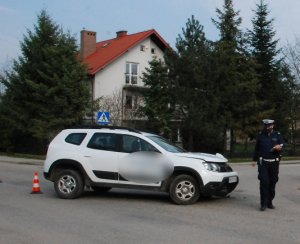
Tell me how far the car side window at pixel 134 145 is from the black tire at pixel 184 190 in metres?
0.89

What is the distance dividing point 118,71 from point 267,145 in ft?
112

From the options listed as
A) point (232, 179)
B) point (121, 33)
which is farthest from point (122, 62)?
point (232, 179)

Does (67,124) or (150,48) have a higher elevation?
(150,48)

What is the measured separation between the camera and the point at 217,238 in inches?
309

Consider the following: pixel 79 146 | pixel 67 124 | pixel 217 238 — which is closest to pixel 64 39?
pixel 67 124

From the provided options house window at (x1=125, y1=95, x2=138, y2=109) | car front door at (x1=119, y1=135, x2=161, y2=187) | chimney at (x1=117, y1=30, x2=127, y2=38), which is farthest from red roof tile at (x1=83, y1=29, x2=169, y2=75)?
car front door at (x1=119, y1=135, x2=161, y2=187)

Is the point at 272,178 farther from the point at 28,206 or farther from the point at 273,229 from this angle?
the point at 28,206

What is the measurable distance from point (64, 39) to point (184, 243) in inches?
1158

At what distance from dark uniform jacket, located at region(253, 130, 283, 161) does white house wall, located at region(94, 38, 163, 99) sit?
31.9 meters

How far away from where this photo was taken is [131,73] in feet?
147

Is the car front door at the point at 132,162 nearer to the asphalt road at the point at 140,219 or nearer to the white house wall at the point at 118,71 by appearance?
the asphalt road at the point at 140,219

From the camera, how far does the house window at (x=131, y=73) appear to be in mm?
44719

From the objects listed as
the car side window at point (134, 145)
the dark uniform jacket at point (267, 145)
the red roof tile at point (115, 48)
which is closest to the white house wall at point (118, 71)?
the red roof tile at point (115, 48)

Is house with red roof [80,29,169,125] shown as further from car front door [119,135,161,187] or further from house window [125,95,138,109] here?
car front door [119,135,161,187]
